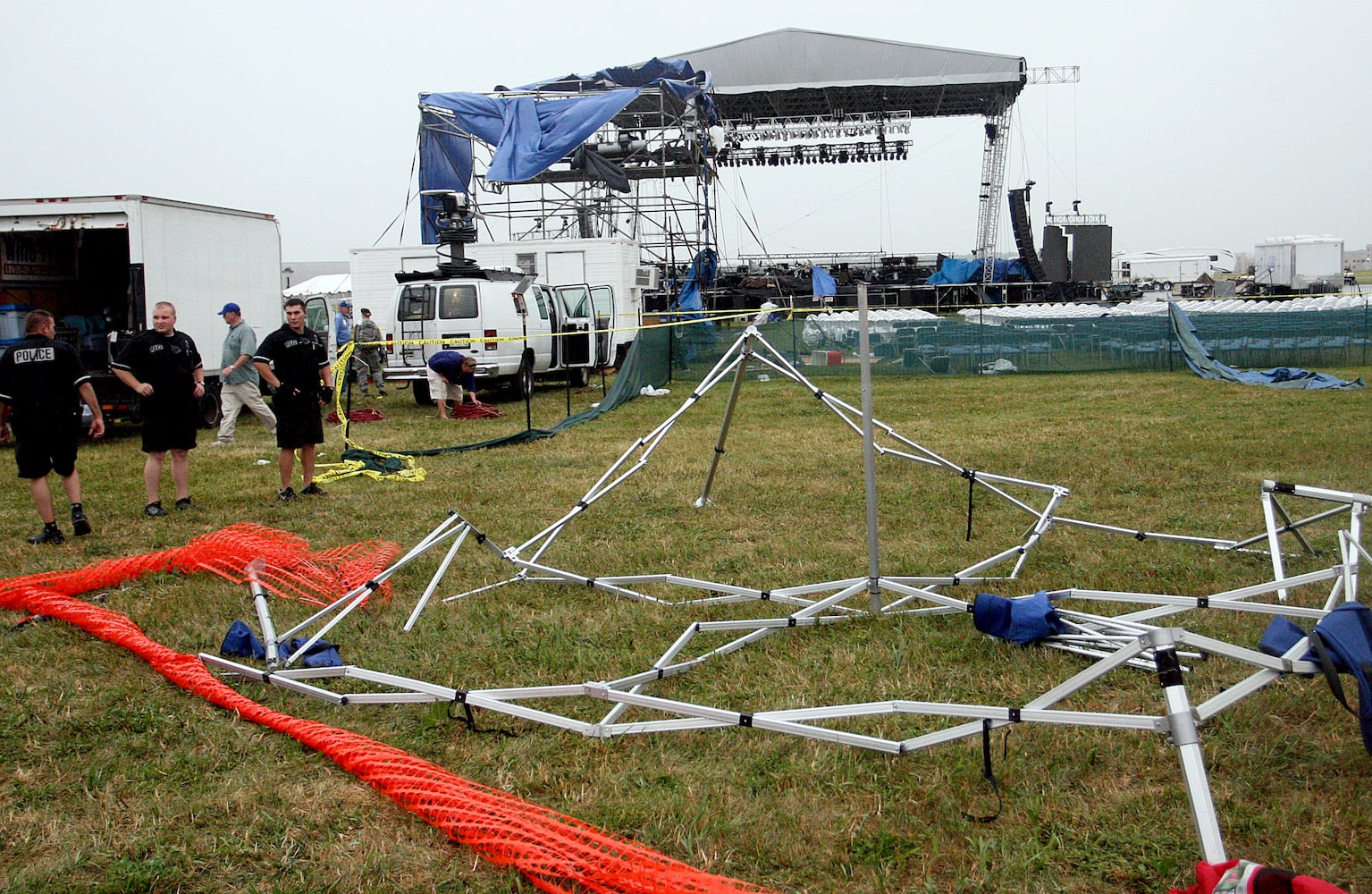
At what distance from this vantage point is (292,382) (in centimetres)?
888

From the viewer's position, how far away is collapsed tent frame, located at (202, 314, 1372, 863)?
2.87 meters

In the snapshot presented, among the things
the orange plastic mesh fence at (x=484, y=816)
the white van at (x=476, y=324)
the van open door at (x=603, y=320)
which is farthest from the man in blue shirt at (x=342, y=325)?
the orange plastic mesh fence at (x=484, y=816)

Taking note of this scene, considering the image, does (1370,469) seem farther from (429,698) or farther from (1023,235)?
(1023,235)

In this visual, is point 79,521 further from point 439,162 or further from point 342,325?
point 439,162

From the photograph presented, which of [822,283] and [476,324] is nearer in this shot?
[476,324]

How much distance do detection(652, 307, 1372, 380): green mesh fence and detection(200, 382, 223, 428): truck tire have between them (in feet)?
27.0

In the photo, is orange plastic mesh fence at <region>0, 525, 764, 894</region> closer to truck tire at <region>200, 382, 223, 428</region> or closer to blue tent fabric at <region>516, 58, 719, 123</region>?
truck tire at <region>200, 382, 223, 428</region>

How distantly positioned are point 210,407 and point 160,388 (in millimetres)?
6944

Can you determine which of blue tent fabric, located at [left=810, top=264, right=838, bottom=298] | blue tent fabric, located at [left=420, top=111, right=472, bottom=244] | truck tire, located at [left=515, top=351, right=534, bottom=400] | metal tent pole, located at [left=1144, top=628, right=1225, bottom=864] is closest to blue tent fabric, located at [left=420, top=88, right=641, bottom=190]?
blue tent fabric, located at [left=420, top=111, right=472, bottom=244]

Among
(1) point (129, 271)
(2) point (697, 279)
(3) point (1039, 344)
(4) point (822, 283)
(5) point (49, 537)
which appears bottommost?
(5) point (49, 537)

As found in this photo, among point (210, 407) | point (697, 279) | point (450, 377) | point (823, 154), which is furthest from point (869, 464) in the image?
point (823, 154)

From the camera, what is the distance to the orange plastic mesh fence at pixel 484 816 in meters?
2.83

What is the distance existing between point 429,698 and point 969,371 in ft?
59.6

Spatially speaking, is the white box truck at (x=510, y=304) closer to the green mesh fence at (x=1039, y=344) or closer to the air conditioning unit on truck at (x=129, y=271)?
the green mesh fence at (x=1039, y=344)
